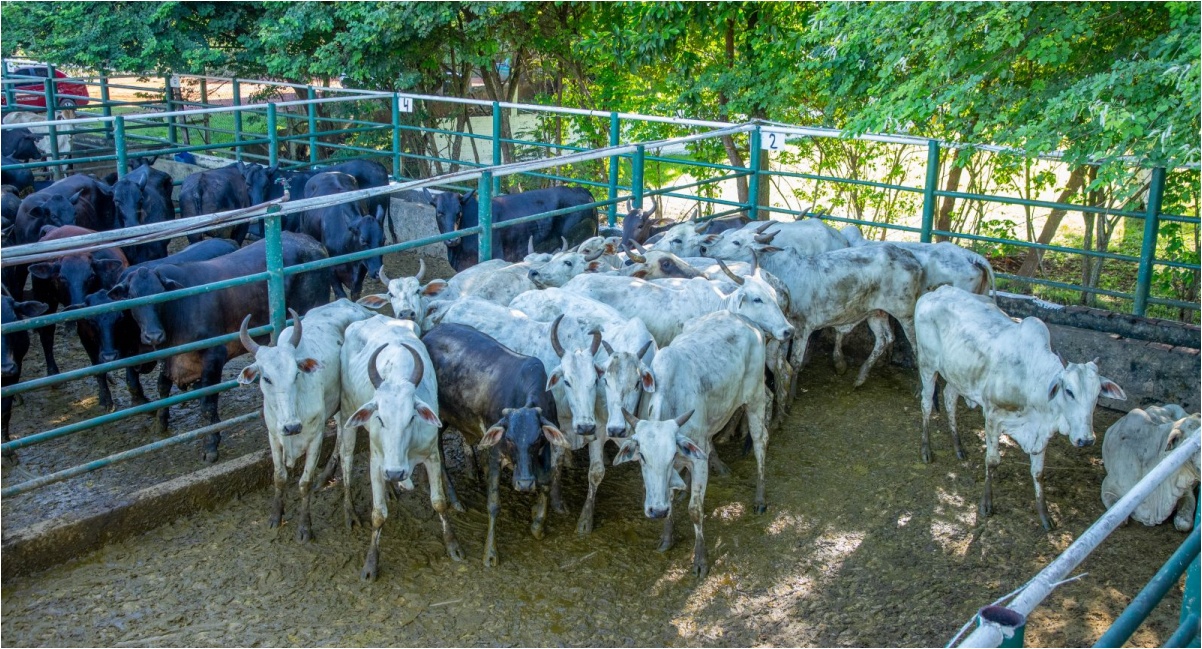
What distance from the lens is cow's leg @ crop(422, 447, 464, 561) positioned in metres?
6.07

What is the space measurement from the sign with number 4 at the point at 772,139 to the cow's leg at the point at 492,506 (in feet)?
17.4

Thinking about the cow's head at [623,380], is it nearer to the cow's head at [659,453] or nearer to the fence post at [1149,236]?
the cow's head at [659,453]

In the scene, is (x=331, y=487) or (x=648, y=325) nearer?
(x=331, y=487)

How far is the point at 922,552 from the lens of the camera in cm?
611

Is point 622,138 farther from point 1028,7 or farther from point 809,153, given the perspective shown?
point 1028,7

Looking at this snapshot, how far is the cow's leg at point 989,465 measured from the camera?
260 inches

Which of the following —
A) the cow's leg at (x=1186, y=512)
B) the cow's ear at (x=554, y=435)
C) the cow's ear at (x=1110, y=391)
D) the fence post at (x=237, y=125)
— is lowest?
the cow's leg at (x=1186, y=512)

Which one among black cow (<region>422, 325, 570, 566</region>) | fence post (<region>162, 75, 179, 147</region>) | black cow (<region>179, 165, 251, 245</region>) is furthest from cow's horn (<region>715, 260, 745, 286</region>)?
fence post (<region>162, 75, 179, 147</region>)

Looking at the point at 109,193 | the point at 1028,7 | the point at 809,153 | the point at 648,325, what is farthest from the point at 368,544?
the point at 809,153

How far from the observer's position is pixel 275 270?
6.77 m

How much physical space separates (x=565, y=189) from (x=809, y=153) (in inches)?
154

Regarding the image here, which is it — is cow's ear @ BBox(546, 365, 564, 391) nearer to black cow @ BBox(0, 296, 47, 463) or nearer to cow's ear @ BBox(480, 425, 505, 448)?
cow's ear @ BBox(480, 425, 505, 448)

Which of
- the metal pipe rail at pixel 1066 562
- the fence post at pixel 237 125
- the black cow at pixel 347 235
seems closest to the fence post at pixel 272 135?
the fence post at pixel 237 125

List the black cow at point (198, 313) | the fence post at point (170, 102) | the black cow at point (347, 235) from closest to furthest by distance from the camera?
the black cow at point (198, 313), the black cow at point (347, 235), the fence post at point (170, 102)
